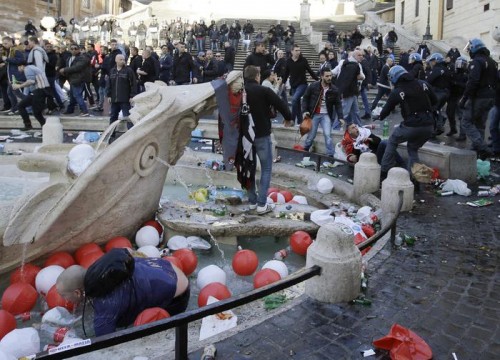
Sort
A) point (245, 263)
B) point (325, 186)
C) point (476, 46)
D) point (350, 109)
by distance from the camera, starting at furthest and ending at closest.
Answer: point (350, 109) < point (476, 46) < point (325, 186) < point (245, 263)

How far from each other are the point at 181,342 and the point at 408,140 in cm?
552

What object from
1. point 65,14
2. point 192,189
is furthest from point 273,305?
point 65,14

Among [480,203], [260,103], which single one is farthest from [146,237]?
[480,203]

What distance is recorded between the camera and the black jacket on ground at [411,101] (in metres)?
7.28

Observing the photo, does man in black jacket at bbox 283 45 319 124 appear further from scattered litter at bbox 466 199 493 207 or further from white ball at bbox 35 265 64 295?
white ball at bbox 35 265 64 295

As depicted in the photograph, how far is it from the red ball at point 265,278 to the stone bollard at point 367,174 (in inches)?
119

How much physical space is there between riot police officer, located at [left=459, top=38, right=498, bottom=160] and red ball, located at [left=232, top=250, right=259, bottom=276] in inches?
216

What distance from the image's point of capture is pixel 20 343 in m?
3.67

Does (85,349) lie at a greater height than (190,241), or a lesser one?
greater

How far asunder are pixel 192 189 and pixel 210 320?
15.1 feet

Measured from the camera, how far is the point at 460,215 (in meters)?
6.46

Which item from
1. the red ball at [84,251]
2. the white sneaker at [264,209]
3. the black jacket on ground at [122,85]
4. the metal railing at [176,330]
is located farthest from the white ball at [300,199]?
the black jacket on ground at [122,85]

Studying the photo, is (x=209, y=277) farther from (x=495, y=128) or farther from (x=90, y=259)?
(x=495, y=128)

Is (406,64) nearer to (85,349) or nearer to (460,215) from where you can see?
(460,215)
